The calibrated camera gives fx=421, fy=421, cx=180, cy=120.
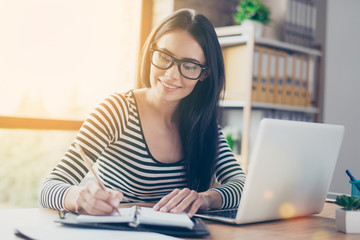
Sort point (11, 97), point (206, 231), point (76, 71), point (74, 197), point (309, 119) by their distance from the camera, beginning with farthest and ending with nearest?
point (309, 119), point (76, 71), point (11, 97), point (74, 197), point (206, 231)

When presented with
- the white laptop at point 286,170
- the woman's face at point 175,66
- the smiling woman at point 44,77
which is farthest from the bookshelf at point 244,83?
the white laptop at point 286,170

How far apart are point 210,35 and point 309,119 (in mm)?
2086

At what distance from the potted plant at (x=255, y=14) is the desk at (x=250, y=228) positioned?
2.10 meters

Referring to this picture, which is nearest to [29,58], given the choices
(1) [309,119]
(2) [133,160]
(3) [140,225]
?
(2) [133,160]

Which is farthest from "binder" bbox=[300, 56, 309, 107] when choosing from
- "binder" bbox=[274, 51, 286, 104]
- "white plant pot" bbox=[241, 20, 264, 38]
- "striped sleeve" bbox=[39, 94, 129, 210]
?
"striped sleeve" bbox=[39, 94, 129, 210]

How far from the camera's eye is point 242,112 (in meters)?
2.95

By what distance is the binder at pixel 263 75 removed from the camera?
291cm

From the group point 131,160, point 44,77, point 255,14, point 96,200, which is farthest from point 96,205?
point 255,14

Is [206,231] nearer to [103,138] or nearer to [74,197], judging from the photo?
[74,197]

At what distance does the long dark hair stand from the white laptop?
339 millimetres

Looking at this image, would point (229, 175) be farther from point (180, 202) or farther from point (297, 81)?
point (297, 81)

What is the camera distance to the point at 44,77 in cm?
258

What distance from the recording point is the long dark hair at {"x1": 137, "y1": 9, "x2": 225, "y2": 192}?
4.92ft

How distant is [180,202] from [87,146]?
415 millimetres
